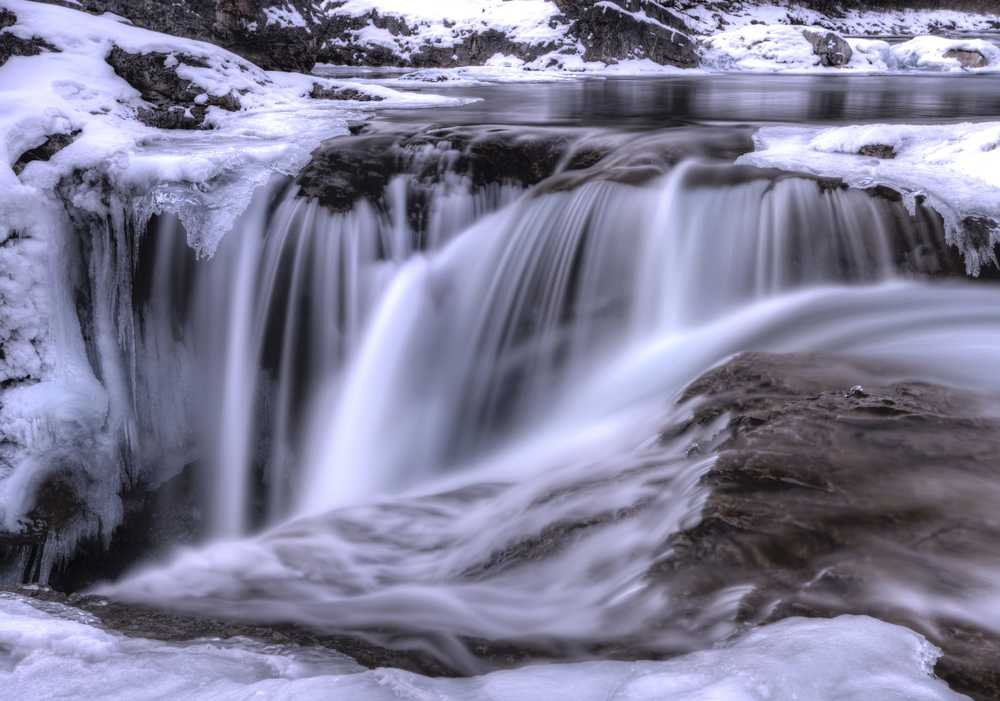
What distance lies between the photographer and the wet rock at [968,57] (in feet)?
56.0

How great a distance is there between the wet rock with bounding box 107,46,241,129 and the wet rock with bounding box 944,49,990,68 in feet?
57.9

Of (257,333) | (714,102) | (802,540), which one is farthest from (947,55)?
(802,540)

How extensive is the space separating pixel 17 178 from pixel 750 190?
3.83 metres

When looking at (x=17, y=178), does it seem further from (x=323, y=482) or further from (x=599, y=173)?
(x=599, y=173)

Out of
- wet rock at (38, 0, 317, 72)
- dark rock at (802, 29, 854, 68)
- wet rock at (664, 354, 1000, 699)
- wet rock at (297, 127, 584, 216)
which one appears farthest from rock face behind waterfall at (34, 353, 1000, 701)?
dark rock at (802, 29, 854, 68)

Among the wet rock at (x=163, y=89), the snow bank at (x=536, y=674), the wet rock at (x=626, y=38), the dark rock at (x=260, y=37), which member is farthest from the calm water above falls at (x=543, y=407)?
the wet rock at (x=626, y=38)

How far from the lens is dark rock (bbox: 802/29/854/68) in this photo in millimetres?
18891

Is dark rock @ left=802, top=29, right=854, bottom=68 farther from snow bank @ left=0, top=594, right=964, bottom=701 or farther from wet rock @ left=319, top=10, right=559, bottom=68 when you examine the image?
snow bank @ left=0, top=594, right=964, bottom=701

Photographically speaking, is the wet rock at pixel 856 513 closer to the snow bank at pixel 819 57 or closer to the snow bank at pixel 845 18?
the snow bank at pixel 819 57

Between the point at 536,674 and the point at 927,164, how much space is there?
13.1 feet

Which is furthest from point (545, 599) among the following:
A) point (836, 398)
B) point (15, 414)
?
point (15, 414)

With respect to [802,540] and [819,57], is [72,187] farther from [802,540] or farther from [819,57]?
[819,57]

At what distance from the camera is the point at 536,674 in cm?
145

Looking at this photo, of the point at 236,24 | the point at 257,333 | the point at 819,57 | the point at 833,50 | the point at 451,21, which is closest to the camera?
the point at 257,333
